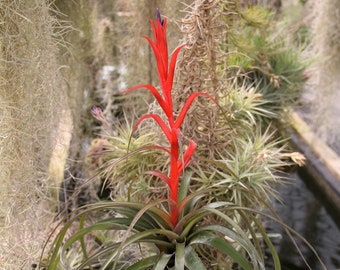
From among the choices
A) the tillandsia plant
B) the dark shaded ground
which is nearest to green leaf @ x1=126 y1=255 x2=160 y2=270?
the tillandsia plant

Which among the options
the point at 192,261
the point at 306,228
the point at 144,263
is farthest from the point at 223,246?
the point at 306,228

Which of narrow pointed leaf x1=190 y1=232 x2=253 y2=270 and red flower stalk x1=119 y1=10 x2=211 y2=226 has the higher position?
red flower stalk x1=119 y1=10 x2=211 y2=226

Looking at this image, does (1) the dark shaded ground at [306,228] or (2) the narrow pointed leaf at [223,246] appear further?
(1) the dark shaded ground at [306,228]

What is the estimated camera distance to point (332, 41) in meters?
2.18

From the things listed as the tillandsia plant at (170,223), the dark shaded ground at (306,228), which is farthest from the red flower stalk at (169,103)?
the dark shaded ground at (306,228)

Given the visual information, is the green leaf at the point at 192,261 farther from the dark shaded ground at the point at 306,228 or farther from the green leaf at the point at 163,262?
the dark shaded ground at the point at 306,228

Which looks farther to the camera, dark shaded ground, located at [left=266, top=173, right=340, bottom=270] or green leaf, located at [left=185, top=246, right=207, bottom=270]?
dark shaded ground, located at [left=266, top=173, right=340, bottom=270]

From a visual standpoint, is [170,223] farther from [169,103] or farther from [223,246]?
[169,103]

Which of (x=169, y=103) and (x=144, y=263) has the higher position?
(x=169, y=103)

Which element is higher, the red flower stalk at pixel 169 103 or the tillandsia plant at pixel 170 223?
the red flower stalk at pixel 169 103

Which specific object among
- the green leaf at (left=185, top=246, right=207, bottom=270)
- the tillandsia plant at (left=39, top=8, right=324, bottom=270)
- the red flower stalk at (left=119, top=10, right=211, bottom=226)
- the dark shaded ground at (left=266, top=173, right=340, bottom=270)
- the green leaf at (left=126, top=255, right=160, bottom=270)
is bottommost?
the dark shaded ground at (left=266, top=173, right=340, bottom=270)

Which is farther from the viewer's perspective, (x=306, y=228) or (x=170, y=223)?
(x=306, y=228)

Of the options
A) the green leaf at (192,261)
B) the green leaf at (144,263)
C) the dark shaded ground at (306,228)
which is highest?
the green leaf at (192,261)

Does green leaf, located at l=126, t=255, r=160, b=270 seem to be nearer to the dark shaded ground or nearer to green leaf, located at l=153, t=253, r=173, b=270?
green leaf, located at l=153, t=253, r=173, b=270
